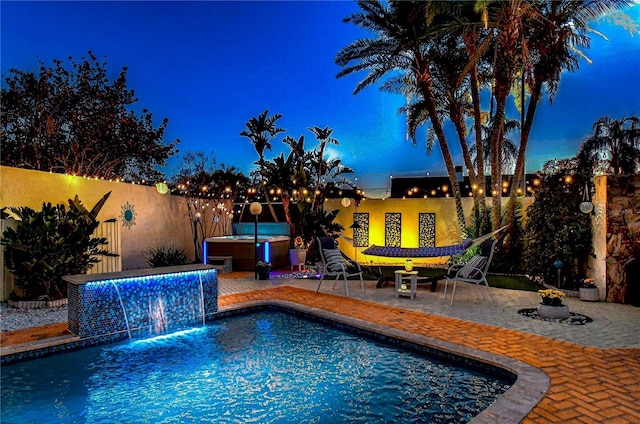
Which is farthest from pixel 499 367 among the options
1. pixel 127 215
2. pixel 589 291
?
pixel 127 215

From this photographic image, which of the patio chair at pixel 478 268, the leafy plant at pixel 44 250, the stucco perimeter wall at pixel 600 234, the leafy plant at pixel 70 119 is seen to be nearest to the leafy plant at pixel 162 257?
the leafy plant at pixel 44 250

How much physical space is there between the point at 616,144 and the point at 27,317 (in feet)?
80.3

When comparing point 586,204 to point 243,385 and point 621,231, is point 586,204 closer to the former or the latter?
point 621,231

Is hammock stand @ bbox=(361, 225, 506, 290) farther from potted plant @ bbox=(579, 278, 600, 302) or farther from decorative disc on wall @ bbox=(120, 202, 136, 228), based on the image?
decorative disc on wall @ bbox=(120, 202, 136, 228)

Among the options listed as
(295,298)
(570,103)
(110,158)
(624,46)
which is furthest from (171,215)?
(570,103)

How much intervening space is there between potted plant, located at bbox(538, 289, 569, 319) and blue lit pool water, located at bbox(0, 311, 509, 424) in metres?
2.69

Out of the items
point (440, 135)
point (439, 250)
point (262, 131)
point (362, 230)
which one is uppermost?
point (262, 131)

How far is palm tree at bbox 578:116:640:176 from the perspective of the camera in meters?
19.7

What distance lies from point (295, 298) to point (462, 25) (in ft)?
28.7

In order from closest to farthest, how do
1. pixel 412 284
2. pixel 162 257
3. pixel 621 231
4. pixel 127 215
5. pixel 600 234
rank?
pixel 621 231 < pixel 600 234 < pixel 412 284 < pixel 127 215 < pixel 162 257

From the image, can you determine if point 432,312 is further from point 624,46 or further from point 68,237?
point 624,46

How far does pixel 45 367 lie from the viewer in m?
5.28

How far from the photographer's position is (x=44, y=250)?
25.7 feet

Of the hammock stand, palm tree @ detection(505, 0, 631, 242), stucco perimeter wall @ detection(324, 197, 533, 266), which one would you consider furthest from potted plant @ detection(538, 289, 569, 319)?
stucco perimeter wall @ detection(324, 197, 533, 266)
